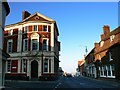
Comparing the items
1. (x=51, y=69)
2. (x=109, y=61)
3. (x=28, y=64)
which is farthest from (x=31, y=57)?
(x=109, y=61)

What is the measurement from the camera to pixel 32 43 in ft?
132

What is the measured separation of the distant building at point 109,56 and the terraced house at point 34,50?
30.8 feet

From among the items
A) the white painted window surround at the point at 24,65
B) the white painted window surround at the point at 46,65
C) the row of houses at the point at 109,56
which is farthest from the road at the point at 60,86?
the white painted window surround at the point at 24,65

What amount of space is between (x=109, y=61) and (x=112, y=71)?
2.05m

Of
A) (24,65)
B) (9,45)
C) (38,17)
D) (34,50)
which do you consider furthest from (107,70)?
(9,45)

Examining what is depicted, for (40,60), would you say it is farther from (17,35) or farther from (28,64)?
(17,35)

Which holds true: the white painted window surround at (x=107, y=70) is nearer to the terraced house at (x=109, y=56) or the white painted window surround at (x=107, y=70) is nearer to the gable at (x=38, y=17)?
the terraced house at (x=109, y=56)

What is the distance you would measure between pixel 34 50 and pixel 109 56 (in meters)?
13.3

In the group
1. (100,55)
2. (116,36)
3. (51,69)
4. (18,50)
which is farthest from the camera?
(100,55)

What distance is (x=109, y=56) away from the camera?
37.6 m

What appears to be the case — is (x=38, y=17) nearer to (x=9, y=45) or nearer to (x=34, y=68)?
(x=9, y=45)

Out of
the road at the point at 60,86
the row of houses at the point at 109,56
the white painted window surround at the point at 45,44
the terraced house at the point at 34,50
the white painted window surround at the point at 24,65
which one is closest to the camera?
the road at the point at 60,86

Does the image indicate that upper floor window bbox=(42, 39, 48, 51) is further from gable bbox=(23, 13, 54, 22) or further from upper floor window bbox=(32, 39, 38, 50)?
gable bbox=(23, 13, 54, 22)

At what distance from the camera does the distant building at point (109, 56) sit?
3409 centimetres
